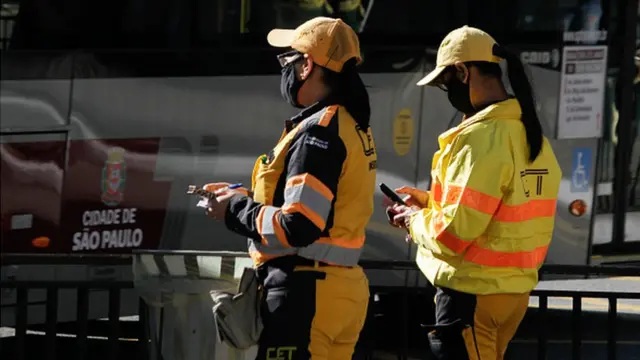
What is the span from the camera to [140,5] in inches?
326

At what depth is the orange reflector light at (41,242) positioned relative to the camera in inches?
312

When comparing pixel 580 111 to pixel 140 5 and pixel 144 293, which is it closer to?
pixel 140 5

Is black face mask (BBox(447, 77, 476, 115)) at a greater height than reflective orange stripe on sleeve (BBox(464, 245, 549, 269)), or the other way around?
black face mask (BBox(447, 77, 476, 115))

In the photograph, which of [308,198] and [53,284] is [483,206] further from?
[53,284]

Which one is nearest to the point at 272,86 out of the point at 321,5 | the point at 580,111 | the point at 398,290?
the point at 321,5

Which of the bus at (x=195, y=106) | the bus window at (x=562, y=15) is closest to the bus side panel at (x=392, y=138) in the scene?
the bus at (x=195, y=106)

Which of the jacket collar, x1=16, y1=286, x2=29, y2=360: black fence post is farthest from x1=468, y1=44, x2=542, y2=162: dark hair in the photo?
x1=16, y1=286, x2=29, y2=360: black fence post

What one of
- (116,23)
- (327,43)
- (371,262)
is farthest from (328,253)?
(116,23)

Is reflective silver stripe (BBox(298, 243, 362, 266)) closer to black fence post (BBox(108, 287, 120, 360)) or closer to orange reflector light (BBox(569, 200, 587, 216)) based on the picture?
black fence post (BBox(108, 287, 120, 360))

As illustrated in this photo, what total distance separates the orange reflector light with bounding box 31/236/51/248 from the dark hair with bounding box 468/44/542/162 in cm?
431

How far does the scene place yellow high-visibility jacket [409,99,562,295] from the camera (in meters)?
4.26

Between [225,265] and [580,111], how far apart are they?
507 cm

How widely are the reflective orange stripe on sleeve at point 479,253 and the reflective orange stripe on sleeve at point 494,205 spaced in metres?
0.11

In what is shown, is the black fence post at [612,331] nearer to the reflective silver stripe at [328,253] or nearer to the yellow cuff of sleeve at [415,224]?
the yellow cuff of sleeve at [415,224]
